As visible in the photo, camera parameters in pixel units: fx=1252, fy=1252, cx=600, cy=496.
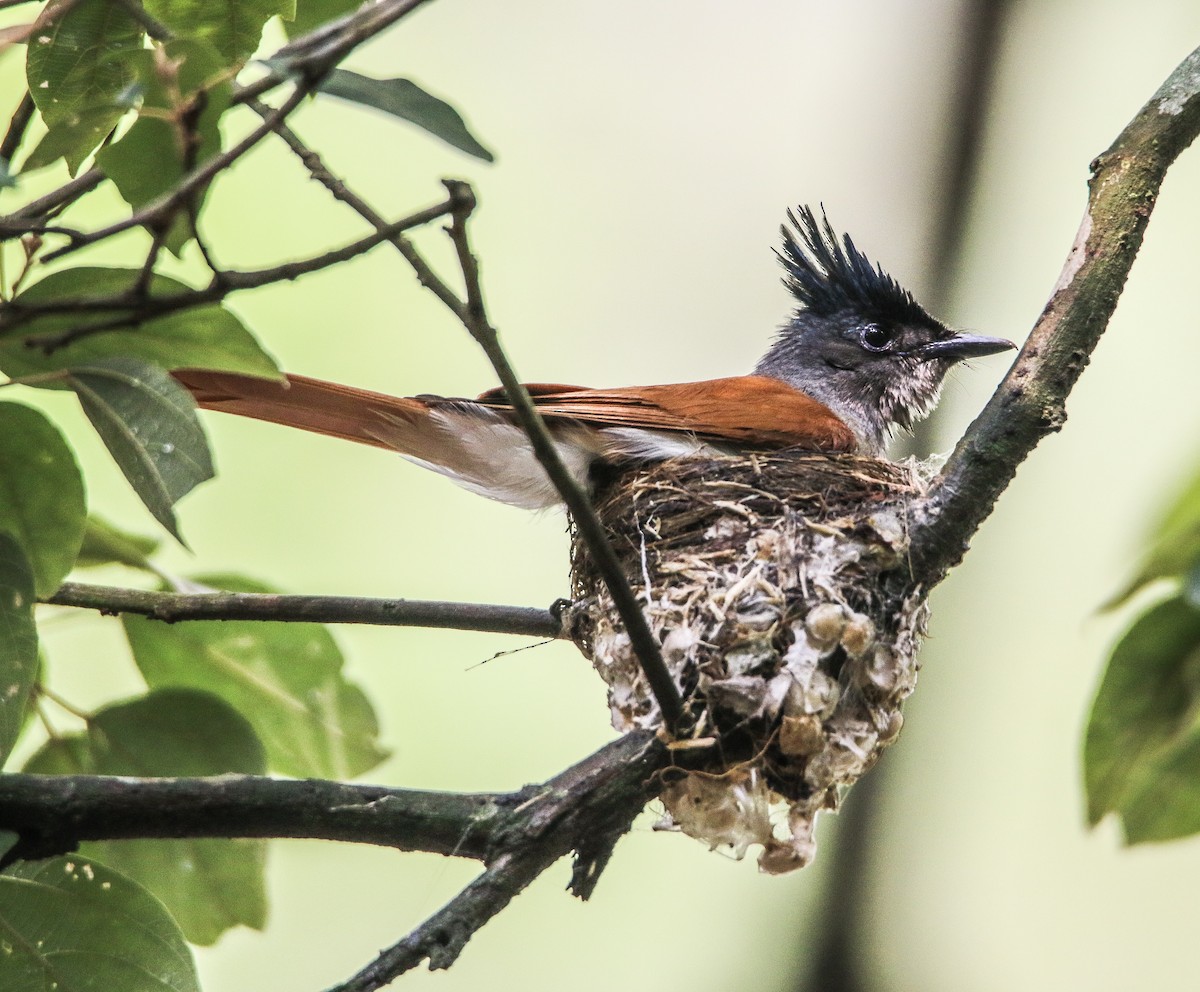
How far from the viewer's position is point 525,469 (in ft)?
11.9

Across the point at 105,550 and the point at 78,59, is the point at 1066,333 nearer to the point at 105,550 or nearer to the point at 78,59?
the point at 78,59

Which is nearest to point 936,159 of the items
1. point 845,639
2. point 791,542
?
point 791,542

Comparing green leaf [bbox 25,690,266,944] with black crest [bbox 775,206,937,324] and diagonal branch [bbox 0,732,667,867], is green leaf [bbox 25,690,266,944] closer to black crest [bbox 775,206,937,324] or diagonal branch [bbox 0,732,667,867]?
diagonal branch [bbox 0,732,667,867]

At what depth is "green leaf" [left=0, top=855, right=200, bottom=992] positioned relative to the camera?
1847 millimetres

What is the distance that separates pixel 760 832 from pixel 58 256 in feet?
5.14

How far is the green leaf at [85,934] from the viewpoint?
1847 millimetres

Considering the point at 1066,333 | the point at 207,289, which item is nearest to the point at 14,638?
the point at 207,289

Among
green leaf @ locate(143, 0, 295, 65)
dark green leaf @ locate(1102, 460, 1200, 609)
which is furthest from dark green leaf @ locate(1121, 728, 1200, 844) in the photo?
green leaf @ locate(143, 0, 295, 65)

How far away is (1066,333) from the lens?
8.13 ft

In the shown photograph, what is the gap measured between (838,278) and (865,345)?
0.27 meters

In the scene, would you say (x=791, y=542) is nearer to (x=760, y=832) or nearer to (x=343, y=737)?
(x=760, y=832)

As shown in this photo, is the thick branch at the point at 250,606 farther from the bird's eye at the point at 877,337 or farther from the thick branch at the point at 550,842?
the bird's eye at the point at 877,337

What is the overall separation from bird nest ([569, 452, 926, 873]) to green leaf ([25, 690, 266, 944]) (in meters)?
0.76

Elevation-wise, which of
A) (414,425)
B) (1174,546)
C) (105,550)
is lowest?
(1174,546)
